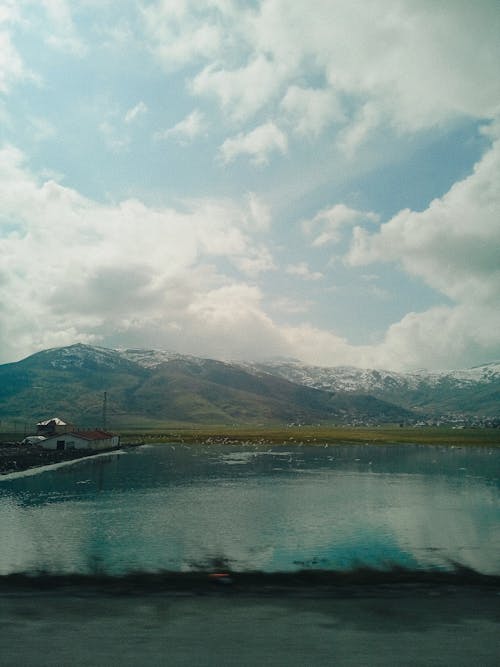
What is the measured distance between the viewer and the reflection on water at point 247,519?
37438mm

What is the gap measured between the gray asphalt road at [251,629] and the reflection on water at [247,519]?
21.9 feet

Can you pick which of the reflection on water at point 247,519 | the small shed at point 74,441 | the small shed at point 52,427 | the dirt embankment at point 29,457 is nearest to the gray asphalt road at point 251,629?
the reflection on water at point 247,519

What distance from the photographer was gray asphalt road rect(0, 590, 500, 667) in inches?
850

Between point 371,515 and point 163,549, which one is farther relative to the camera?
point 371,515

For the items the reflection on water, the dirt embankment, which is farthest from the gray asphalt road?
the dirt embankment

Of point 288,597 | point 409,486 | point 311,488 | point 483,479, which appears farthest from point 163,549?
point 483,479

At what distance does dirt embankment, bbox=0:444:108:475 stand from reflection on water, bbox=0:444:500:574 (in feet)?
28.6

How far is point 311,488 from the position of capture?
73.2 metres

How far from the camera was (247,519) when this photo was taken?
5122 cm

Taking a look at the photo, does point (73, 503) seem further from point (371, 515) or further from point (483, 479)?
point (483, 479)

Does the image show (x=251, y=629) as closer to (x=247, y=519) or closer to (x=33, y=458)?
(x=247, y=519)

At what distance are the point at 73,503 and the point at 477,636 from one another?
48.7 metres

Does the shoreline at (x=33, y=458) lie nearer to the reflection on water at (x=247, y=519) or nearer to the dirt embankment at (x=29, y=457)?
the dirt embankment at (x=29, y=457)

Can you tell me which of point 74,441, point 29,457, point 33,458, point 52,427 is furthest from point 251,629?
point 52,427
